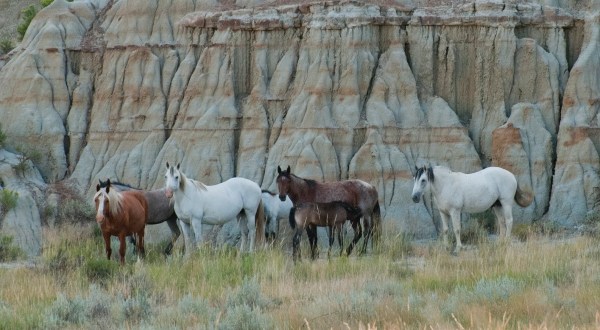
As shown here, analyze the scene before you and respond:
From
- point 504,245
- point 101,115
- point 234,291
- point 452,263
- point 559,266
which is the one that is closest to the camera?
point 234,291

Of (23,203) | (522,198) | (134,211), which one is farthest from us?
(23,203)

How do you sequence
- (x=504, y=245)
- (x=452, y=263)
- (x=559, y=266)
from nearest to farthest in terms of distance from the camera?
(x=559, y=266) < (x=452, y=263) < (x=504, y=245)

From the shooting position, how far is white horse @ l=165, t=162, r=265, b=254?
30172mm

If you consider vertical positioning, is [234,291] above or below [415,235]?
above

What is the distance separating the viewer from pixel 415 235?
114 feet

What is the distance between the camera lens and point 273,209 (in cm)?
3416

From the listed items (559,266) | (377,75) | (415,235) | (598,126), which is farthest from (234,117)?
(559,266)

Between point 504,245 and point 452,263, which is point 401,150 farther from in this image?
point 452,263

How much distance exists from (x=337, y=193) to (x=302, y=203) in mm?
2568

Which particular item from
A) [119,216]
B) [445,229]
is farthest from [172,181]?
[445,229]

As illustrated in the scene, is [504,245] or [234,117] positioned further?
[234,117]

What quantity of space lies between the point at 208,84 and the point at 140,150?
335cm

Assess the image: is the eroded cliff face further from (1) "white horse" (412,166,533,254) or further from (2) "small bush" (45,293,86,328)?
(2) "small bush" (45,293,86,328)

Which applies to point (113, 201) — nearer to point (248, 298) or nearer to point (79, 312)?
point (79, 312)
